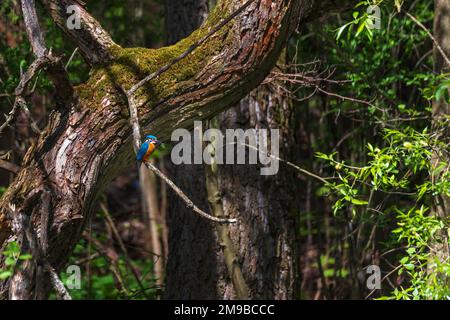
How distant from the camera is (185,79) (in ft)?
12.4

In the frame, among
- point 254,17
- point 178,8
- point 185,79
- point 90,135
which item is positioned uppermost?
point 178,8

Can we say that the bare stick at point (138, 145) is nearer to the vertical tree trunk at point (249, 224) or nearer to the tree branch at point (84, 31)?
the tree branch at point (84, 31)

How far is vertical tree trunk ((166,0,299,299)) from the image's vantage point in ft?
17.7

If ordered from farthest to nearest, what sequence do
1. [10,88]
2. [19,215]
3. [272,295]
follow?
[272,295]
[10,88]
[19,215]

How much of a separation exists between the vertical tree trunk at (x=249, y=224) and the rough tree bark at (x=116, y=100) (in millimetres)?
1463

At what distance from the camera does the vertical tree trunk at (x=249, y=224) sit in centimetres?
541

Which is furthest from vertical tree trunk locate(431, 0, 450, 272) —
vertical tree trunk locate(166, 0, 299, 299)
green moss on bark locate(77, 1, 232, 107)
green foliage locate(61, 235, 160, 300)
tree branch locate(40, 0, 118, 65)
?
green foliage locate(61, 235, 160, 300)

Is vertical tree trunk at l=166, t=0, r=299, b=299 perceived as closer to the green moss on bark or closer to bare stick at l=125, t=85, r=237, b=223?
the green moss on bark

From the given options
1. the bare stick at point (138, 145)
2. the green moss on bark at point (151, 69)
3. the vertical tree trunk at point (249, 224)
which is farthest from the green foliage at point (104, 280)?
the bare stick at point (138, 145)

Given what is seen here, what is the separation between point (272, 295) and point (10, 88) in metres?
2.47

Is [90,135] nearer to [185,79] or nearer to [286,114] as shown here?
[185,79]

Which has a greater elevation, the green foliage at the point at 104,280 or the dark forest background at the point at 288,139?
the dark forest background at the point at 288,139

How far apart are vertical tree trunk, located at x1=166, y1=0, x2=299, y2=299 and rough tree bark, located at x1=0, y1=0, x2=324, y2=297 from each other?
146 cm
